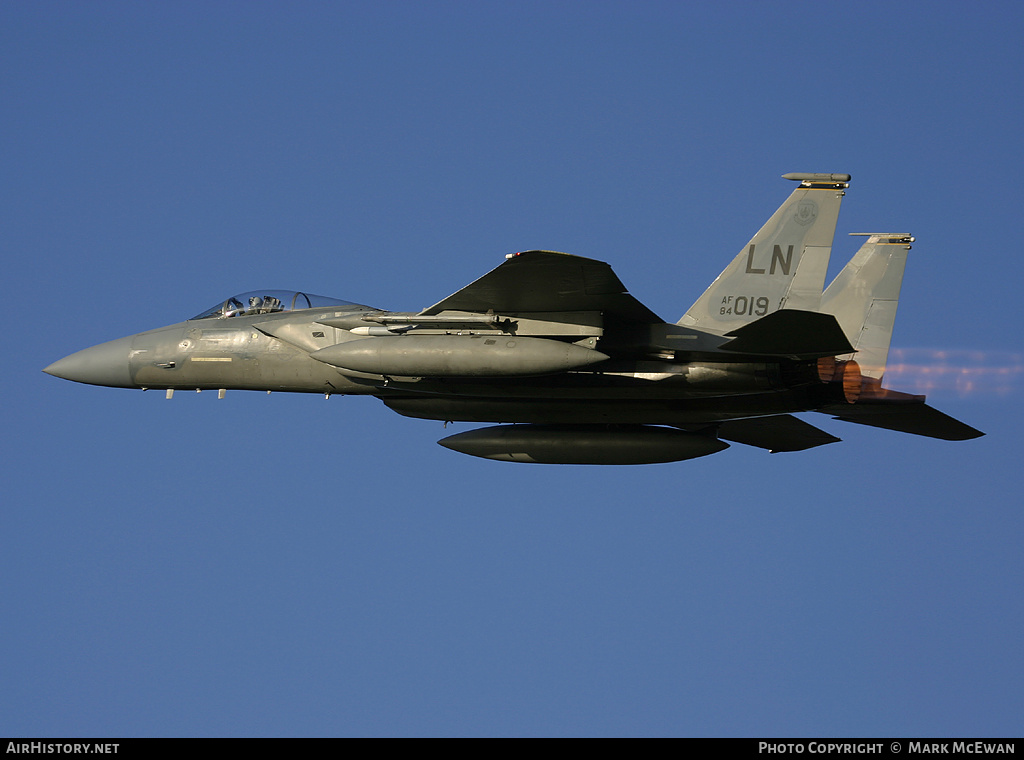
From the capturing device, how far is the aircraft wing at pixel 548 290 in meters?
14.8

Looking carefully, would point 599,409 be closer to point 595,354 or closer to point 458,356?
point 595,354

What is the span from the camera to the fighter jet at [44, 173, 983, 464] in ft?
52.6

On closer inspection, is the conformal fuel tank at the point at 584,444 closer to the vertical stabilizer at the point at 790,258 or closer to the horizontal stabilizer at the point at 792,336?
the vertical stabilizer at the point at 790,258

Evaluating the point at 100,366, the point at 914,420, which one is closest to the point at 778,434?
the point at 914,420

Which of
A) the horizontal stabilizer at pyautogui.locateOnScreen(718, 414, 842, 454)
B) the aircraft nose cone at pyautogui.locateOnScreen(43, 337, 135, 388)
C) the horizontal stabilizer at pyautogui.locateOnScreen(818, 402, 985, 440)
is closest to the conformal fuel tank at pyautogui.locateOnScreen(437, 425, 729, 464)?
the horizontal stabilizer at pyautogui.locateOnScreen(718, 414, 842, 454)

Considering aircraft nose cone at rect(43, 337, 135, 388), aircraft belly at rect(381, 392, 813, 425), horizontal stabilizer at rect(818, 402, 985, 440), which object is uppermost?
horizontal stabilizer at rect(818, 402, 985, 440)

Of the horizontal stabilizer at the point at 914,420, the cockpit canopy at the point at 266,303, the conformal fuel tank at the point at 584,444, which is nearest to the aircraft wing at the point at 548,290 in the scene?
the conformal fuel tank at the point at 584,444

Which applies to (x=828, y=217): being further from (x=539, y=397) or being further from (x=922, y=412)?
(x=539, y=397)

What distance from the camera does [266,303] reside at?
1973cm

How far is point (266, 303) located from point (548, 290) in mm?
6315

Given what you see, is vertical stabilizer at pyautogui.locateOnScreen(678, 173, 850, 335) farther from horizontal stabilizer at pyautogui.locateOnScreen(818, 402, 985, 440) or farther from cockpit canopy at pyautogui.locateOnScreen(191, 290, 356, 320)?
cockpit canopy at pyautogui.locateOnScreen(191, 290, 356, 320)

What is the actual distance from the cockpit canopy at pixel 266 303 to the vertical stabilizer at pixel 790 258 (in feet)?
21.6

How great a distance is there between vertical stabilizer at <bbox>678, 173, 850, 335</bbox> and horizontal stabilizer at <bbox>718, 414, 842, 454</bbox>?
2.60 m
